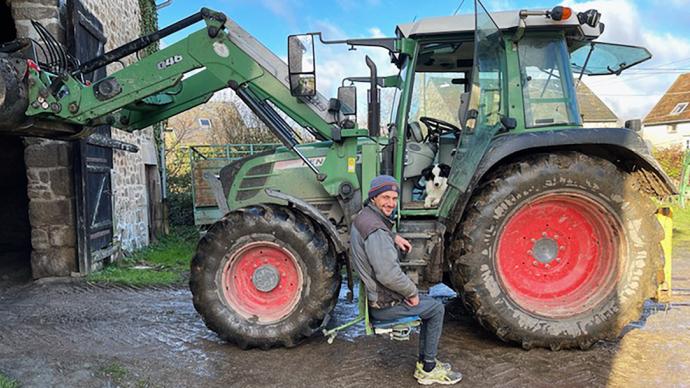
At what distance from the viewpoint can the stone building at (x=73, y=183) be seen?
6.81 metres

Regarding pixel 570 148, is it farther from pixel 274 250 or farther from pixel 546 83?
pixel 274 250

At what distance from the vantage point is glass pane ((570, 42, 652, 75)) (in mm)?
5016

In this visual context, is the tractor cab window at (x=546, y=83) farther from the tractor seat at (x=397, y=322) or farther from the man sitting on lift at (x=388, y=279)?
the tractor seat at (x=397, y=322)

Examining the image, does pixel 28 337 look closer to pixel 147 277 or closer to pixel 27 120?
pixel 27 120

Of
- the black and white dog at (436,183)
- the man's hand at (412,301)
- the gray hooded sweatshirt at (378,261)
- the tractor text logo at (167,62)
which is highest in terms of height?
the tractor text logo at (167,62)

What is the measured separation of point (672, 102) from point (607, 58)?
33.1m

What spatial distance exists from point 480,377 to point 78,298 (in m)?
4.78

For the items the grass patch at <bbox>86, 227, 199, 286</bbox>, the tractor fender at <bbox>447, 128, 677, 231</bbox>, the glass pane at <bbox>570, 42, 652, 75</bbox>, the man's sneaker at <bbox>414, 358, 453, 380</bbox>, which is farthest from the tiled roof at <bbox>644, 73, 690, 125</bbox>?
the man's sneaker at <bbox>414, 358, 453, 380</bbox>

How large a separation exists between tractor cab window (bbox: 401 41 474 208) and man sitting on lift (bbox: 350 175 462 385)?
105 centimetres

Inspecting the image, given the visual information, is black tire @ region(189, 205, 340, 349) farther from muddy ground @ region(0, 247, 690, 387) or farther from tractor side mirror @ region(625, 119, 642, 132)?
tractor side mirror @ region(625, 119, 642, 132)

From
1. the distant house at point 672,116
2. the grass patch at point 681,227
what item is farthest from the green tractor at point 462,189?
the distant house at point 672,116

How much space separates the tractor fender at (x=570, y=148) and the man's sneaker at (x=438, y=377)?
1.16 metres

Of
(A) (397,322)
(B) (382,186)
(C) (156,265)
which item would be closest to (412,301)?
(A) (397,322)

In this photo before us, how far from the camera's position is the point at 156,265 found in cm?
818
